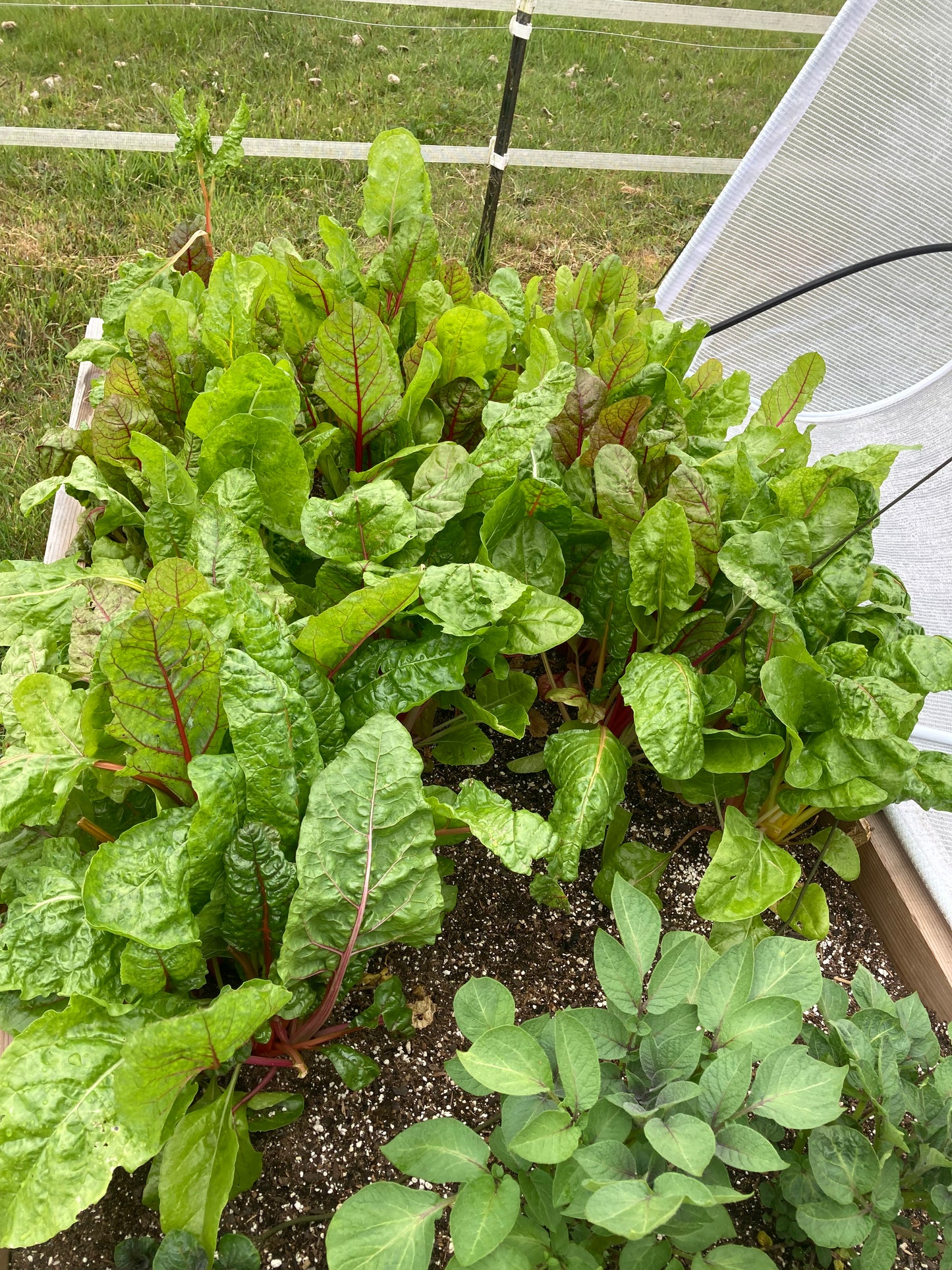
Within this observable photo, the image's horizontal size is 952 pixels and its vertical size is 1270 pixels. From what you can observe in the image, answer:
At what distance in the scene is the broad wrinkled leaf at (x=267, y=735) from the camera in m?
0.96

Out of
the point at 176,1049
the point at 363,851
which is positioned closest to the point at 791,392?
the point at 363,851

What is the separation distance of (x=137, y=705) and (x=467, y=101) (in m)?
3.49

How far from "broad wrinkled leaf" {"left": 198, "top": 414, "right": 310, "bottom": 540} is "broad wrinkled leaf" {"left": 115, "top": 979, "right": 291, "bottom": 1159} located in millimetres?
598

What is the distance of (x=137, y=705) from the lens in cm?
99

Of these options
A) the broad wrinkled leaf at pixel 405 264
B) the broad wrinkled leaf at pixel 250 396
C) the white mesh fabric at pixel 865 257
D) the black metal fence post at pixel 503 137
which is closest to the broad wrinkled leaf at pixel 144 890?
the broad wrinkled leaf at pixel 250 396

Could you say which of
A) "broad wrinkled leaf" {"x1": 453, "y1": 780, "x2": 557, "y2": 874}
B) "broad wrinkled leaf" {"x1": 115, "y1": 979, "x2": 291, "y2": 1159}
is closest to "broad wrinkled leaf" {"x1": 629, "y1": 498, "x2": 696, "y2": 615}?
"broad wrinkled leaf" {"x1": 453, "y1": 780, "x2": 557, "y2": 874}

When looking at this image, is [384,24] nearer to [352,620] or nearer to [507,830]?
[352,620]

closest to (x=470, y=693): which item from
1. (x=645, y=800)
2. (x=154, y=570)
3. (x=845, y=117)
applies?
(x=645, y=800)

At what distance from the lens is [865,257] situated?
1.99 meters

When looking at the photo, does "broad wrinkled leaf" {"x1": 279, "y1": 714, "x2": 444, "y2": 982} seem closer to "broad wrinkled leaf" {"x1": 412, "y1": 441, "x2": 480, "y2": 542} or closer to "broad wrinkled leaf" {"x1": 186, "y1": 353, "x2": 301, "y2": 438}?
"broad wrinkled leaf" {"x1": 412, "y1": 441, "x2": 480, "y2": 542}

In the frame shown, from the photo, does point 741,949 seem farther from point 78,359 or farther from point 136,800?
point 78,359

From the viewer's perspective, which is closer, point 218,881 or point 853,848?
point 218,881

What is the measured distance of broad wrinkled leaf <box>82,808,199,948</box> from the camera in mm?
921

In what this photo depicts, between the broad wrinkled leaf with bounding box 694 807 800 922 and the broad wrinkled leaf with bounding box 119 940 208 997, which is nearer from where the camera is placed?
the broad wrinkled leaf with bounding box 119 940 208 997
